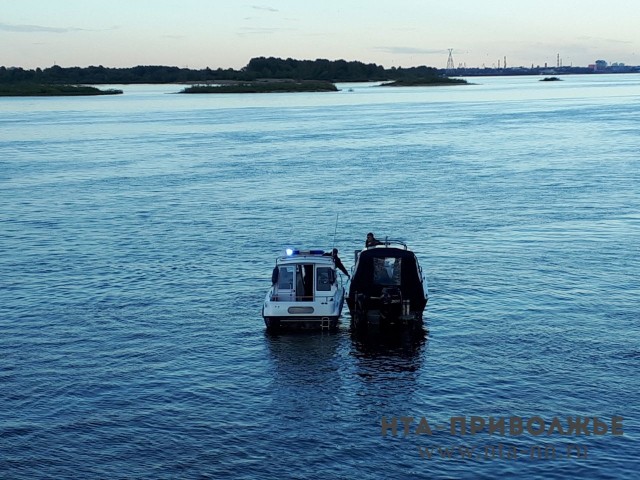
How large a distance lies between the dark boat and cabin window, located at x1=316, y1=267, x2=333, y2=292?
37.2 inches

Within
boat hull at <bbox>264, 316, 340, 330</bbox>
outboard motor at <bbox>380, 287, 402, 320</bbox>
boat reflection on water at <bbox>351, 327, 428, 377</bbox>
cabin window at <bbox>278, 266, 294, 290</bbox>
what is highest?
cabin window at <bbox>278, 266, 294, 290</bbox>

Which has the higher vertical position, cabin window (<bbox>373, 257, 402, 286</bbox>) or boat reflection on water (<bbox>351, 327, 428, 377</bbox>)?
cabin window (<bbox>373, 257, 402, 286</bbox>)

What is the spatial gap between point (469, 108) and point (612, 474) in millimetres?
169048

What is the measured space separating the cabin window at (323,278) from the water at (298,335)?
1.78m

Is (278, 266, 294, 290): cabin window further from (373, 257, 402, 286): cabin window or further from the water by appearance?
(373, 257, 402, 286): cabin window

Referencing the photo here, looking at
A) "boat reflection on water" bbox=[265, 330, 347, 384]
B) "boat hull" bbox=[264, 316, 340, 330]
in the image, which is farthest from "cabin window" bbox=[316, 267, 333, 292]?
"boat reflection on water" bbox=[265, 330, 347, 384]

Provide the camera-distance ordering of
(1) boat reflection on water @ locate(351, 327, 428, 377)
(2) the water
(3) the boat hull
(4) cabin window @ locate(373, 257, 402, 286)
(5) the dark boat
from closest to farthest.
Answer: (2) the water → (1) boat reflection on water @ locate(351, 327, 428, 377) → (3) the boat hull → (5) the dark boat → (4) cabin window @ locate(373, 257, 402, 286)

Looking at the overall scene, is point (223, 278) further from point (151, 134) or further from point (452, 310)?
point (151, 134)

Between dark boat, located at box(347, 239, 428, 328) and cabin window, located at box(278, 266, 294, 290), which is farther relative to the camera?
cabin window, located at box(278, 266, 294, 290)

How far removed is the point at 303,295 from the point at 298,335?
59.7 inches

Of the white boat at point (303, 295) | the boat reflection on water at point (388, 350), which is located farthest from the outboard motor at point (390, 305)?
the white boat at point (303, 295)

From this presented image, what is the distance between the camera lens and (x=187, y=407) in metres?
25.8

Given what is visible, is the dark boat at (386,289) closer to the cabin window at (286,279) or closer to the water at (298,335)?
the water at (298,335)

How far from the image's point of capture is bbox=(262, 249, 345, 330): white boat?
1256 inches
